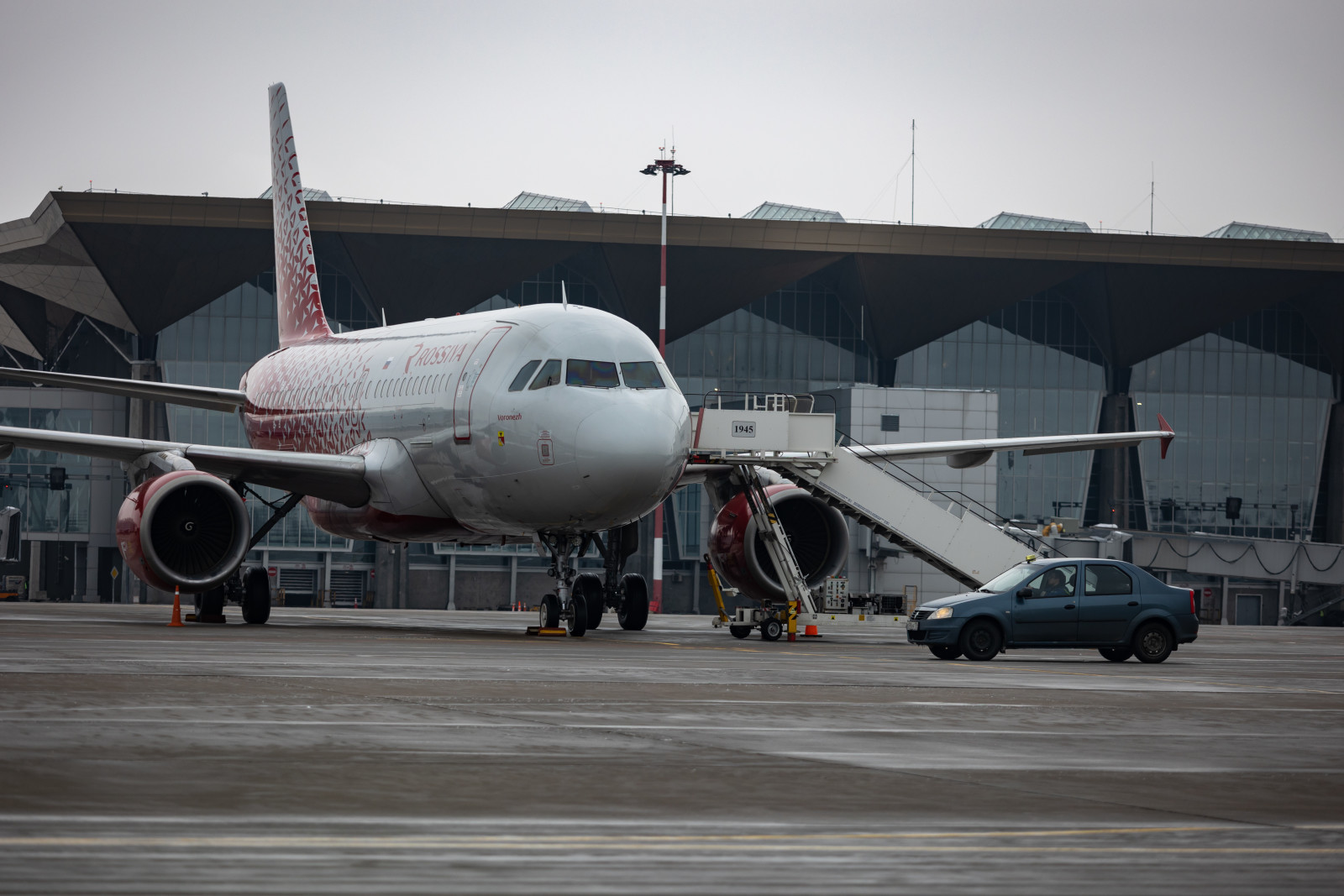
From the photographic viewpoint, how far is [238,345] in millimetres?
73000

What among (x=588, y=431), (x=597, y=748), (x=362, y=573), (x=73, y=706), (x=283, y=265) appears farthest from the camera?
(x=362, y=573)

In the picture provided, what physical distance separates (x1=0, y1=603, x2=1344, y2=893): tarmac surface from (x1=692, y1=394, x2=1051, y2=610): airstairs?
1174cm

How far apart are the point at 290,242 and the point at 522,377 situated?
1460 cm

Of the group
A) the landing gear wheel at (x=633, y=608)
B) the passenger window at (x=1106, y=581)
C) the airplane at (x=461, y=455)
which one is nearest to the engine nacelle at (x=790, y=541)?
the airplane at (x=461, y=455)

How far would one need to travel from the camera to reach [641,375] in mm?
24141

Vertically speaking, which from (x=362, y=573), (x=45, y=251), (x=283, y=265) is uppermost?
(x=45, y=251)

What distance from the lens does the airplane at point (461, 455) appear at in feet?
77.4

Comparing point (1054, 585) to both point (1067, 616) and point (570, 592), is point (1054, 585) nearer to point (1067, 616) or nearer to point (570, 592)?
point (1067, 616)

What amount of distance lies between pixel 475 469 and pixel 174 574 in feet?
16.6

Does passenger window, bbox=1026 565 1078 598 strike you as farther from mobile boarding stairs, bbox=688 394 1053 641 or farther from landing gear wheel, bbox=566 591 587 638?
landing gear wheel, bbox=566 591 587 638

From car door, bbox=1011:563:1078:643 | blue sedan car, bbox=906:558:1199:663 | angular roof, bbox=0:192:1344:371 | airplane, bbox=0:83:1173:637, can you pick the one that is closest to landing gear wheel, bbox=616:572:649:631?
airplane, bbox=0:83:1173:637

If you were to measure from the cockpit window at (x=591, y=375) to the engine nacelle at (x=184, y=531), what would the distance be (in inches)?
228

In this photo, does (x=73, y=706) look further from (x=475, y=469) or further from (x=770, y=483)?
(x=770, y=483)

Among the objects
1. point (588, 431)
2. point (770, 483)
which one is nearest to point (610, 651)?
point (588, 431)
